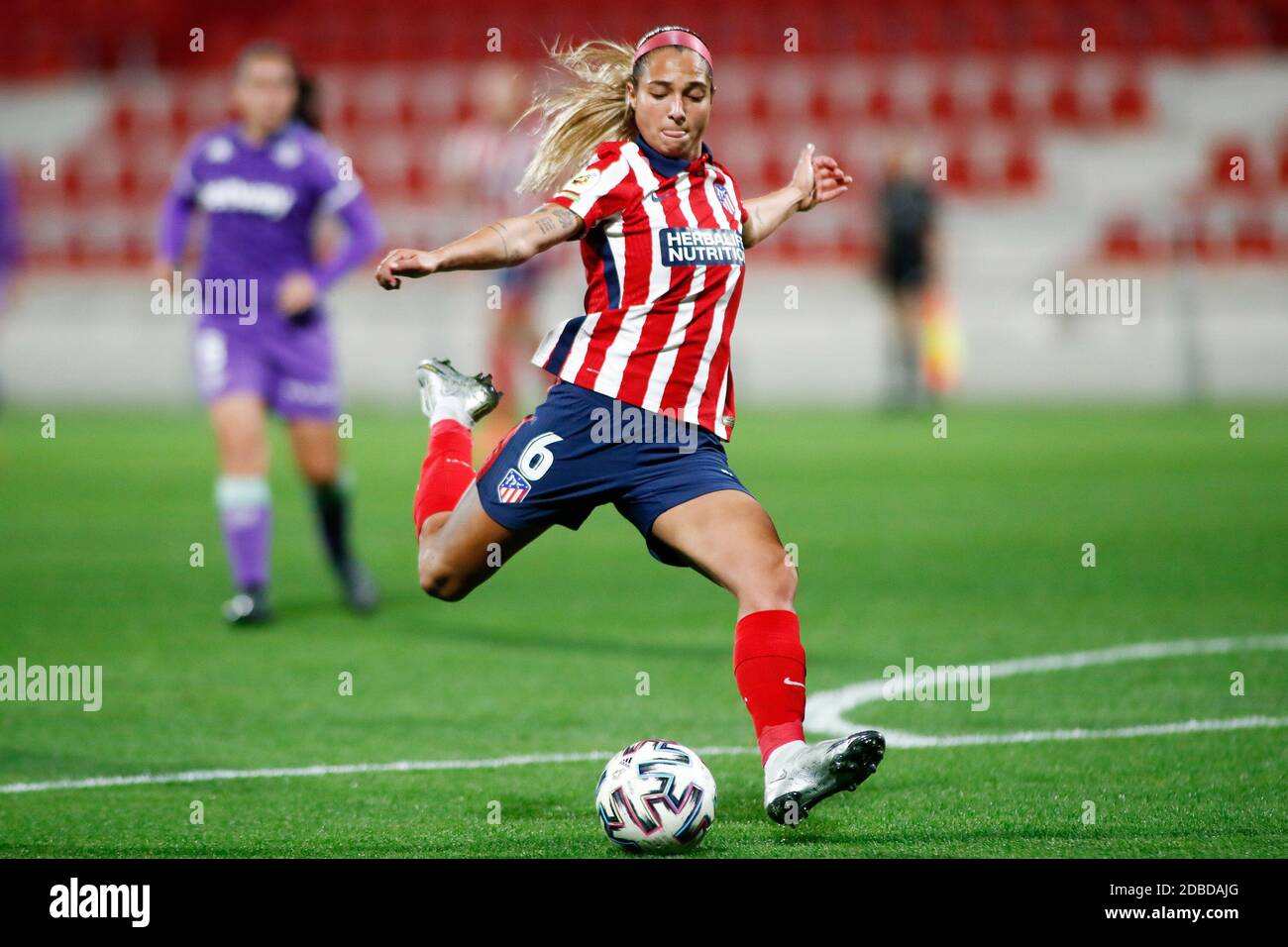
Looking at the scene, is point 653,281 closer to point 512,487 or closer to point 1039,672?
point 512,487

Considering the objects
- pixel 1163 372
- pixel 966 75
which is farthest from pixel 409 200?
pixel 1163 372

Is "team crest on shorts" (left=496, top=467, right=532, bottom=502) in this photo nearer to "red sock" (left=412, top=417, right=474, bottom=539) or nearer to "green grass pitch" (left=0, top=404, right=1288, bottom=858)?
"red sock" (left=412, top=417, right=474, bottom=539)

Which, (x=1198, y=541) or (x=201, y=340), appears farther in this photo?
(x=1198, y=541)

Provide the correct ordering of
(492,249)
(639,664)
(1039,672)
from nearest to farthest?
(492,249)
(1039,672)
(639,664)

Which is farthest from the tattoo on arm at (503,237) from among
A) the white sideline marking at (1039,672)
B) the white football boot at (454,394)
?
the white sideline marking at (1039,672)

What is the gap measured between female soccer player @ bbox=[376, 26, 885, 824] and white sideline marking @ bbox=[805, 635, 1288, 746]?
1.07 meters

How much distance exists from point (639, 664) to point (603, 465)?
7.77 ft

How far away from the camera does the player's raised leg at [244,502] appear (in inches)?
322

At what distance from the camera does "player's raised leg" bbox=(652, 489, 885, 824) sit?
4613mm

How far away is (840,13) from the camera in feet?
83.9

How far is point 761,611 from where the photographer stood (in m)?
4.82

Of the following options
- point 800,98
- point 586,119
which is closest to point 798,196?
point 586,119

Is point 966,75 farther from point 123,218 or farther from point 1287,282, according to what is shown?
point 123,218

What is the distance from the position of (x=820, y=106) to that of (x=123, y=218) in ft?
31.3
